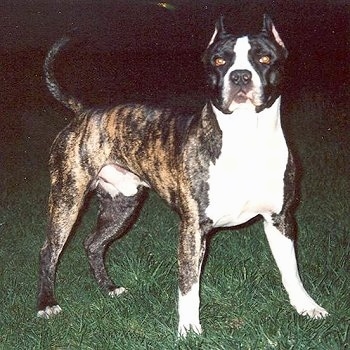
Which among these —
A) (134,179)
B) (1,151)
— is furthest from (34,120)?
(134,179)

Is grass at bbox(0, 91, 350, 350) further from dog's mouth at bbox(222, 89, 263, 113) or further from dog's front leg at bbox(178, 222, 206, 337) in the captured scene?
dog's mouth at bbox(222, 89, 263, 113)

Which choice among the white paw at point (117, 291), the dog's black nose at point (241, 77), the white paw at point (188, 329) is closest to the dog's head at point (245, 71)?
the dog's black nose at point (241, 77)

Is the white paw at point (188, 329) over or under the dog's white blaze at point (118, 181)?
under

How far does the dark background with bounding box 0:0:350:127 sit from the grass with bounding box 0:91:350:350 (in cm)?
609

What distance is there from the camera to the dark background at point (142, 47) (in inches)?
511

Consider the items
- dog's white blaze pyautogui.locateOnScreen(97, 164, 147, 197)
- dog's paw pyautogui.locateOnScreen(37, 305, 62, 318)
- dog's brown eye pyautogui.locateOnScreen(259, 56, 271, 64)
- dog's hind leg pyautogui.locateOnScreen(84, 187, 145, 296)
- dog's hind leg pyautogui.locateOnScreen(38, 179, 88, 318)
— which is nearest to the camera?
dog's brown eye pyautogui.locateOnScreen(259, 56, 271, 64)

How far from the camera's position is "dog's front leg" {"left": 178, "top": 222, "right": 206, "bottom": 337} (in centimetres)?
393

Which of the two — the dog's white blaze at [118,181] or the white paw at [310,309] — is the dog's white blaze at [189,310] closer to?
the white paw at [310,309]

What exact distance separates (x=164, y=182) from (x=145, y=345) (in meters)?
1.14

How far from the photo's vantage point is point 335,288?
4.30 meters

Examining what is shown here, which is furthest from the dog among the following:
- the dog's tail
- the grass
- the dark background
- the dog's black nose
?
the dark background

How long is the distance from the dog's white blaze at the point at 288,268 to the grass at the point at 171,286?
0.10 meters

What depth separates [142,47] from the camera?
16.0 m

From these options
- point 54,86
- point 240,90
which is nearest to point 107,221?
point 54,86
